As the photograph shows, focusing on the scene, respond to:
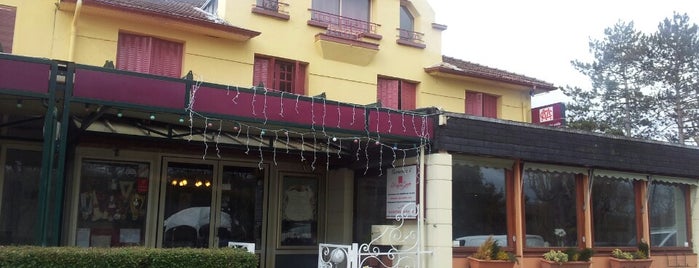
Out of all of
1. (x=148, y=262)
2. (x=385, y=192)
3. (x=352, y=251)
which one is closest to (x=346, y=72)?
(x=385, y=192)

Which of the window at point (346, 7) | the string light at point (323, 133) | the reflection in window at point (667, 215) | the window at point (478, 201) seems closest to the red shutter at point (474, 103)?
the window at point (346, 7)

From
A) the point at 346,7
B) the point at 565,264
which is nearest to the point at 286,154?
the point at 346,7

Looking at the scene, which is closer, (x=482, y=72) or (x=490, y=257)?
(x=490, y=257)

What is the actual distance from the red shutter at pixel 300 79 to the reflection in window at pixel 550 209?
5.28 meters

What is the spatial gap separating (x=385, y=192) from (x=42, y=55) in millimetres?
6988

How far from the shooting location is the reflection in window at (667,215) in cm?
1453

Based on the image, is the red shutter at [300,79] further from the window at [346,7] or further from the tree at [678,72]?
the tree at [678,72]

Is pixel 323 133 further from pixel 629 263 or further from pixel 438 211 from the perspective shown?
pixel 629 263

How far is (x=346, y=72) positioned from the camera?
15164 mm

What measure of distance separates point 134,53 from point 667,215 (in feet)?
40.8

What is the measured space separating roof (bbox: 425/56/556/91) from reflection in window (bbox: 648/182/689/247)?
430 cm

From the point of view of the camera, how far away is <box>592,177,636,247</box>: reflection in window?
1345 cm

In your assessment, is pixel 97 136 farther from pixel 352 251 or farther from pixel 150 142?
pixel 352 251

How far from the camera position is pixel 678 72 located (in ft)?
109
